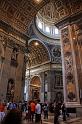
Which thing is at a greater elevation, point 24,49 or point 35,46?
point 35,46

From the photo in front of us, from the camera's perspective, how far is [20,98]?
11977 millimetres

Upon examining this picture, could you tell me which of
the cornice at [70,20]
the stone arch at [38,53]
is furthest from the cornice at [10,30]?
the stone arch at [38,53]

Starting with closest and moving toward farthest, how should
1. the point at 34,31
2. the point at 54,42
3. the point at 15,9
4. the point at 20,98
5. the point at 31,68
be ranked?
the point at 20,98
the point at 15,9
the point at 34,31
the point at 54,42
the point at 31,68

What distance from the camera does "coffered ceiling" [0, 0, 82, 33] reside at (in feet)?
39.6

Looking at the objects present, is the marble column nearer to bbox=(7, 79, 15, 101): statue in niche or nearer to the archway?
bbox=(7, 79, 15, 101): statue in niche

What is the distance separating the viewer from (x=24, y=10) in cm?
1345

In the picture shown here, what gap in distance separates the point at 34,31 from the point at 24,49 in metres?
9.16

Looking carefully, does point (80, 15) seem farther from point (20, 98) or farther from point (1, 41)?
point (20, 98)

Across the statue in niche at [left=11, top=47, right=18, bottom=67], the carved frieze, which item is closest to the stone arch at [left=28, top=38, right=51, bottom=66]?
the statue in niche at [left=11, top=47, right=18, bottom=67]

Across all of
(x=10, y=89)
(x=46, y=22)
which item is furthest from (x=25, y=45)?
(x=46, y=22)

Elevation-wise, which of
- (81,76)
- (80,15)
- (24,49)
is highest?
(80,15)

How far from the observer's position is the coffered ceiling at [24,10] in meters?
12.1

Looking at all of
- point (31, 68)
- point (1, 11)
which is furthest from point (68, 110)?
point (31, 68)

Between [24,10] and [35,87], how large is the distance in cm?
1557
